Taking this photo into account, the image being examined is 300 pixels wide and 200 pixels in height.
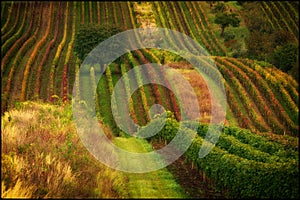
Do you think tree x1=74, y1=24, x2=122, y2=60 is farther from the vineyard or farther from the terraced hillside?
the terraced hillside

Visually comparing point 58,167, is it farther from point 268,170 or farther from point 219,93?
point 219,93

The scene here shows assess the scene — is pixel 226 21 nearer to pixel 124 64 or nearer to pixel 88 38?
pixel 124 64

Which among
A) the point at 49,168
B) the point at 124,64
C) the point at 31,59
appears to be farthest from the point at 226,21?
the point at 49,168

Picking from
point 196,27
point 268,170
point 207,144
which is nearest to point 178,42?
point 196,27

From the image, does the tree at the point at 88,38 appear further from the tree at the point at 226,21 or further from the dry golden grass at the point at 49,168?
the dry golden grass at the point at 49,168

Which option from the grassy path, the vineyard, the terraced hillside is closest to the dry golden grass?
the vineyard

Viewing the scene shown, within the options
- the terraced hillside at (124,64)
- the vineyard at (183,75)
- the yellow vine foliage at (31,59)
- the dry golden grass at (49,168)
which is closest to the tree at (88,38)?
the vineyard at (183,75)
